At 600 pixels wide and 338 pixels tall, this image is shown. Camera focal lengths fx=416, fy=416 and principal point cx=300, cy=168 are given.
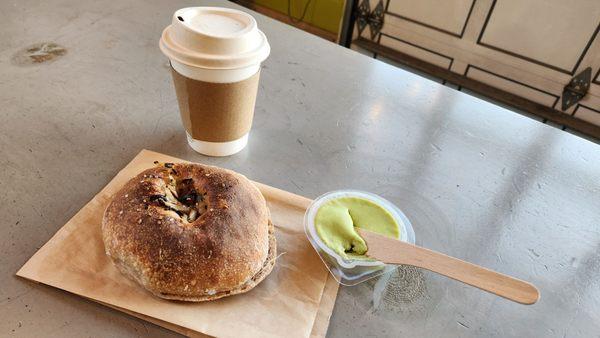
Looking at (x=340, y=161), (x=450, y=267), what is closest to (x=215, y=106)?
(x=340, y=161)

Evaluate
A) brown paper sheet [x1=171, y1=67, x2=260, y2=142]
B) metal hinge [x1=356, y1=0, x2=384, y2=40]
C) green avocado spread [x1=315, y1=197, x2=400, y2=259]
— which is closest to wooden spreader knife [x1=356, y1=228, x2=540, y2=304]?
green avocado spread [x1=315, y1=197, x2=400, y2=259]

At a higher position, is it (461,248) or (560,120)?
(461,248)

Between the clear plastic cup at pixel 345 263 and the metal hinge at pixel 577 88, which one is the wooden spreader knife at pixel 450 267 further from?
the metal hinge at pixel 577 88

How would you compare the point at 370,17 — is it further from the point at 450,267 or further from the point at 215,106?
the point at 450,267

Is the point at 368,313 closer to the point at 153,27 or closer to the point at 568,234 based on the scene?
the point at 568,234

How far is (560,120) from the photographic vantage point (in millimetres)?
2600

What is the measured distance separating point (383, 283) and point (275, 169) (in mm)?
377

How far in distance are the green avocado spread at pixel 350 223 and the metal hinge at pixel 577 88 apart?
92.7 inches

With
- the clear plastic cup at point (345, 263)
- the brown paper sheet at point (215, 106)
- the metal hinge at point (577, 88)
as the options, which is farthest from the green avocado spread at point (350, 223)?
the metal hinge at point (577, 88)

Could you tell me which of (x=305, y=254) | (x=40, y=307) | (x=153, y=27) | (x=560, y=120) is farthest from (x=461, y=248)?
Answer: (x=560, y=120)

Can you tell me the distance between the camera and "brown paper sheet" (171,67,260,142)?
87 centimetres

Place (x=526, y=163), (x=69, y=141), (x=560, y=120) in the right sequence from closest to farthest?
(x=69, y=141), (x=526, y=163), (x=560, y=120)

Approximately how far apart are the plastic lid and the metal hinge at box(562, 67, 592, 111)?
2470 millimetres

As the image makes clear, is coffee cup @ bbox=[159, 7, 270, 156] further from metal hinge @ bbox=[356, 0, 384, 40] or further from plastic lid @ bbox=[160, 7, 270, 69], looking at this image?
metal hinge @ bbox=[356, 0, 384, 40]
